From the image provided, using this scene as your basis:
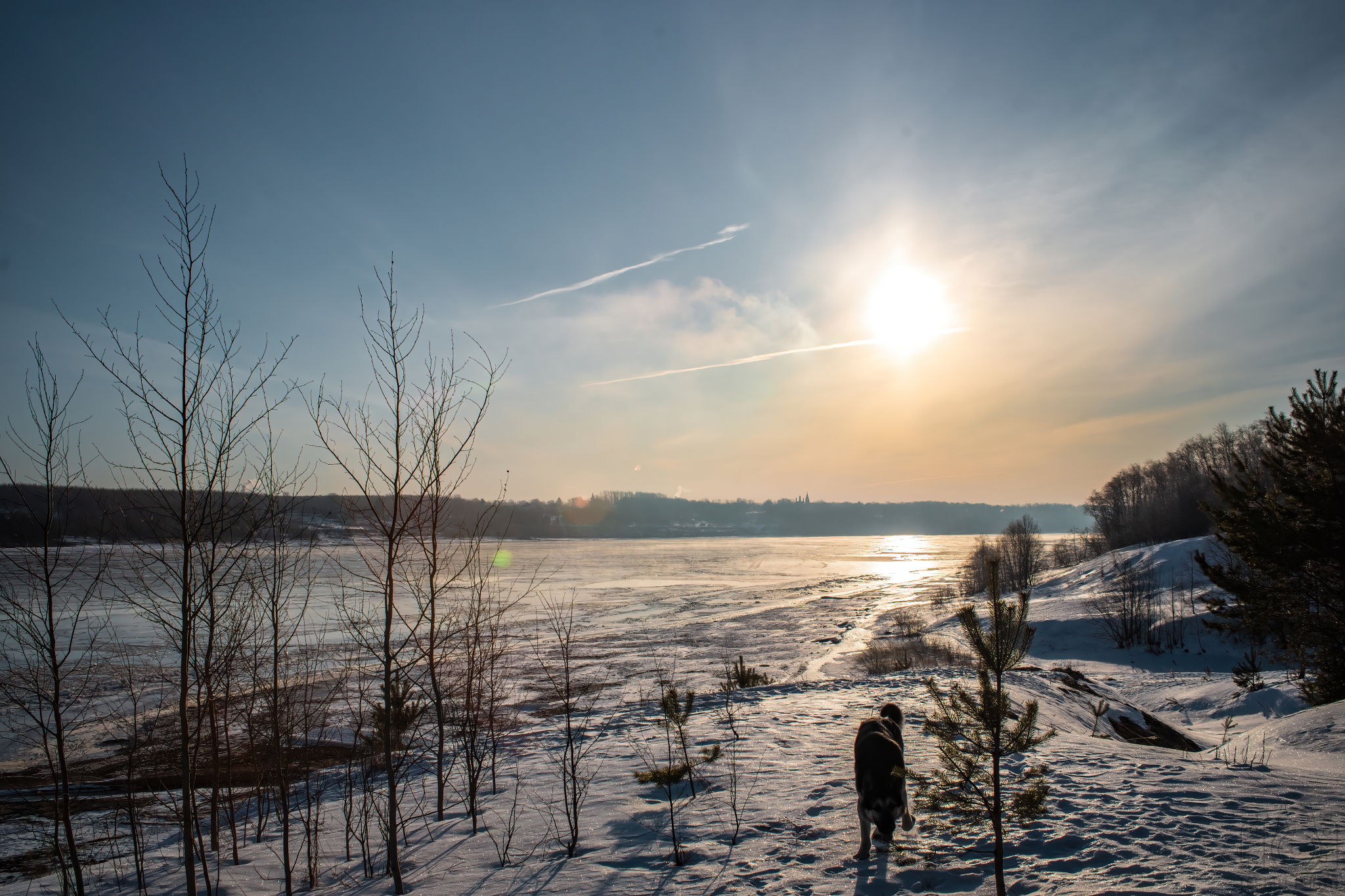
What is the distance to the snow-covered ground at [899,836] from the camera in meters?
4.24

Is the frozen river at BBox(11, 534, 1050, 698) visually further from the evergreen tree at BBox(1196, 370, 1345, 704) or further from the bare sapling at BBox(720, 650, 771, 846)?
the evergreen tree at BBox(1196, 370, 1345, 704)

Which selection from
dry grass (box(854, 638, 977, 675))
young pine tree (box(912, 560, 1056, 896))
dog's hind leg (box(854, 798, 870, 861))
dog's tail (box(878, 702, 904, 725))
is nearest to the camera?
young pine tree (box(912, 560, 1056, 896))

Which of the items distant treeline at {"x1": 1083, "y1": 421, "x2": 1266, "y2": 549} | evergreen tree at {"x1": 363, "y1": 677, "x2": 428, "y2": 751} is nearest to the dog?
evergreen tree at {"x1": 363, "y1": 677, "x2": 428, "y2": 751}

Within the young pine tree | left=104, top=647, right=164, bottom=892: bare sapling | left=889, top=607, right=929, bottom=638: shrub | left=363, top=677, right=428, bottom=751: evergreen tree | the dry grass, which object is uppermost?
the young pine tree

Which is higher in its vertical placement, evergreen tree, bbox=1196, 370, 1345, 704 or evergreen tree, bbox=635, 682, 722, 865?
evergreen tree, bbox=1196, 370, 1345, 704

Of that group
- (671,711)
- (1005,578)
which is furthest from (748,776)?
(1005,578)

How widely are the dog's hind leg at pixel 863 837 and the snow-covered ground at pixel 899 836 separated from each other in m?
0.07

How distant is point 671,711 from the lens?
586 centimetres

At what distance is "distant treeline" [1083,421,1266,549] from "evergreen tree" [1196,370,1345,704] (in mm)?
35498

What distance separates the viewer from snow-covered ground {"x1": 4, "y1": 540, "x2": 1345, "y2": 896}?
4238 millimetres

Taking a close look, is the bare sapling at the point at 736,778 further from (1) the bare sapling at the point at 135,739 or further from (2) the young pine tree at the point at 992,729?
(1) the bare sapling at the point at 135,739

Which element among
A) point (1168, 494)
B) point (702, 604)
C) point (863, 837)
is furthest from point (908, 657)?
point (1168, 494)

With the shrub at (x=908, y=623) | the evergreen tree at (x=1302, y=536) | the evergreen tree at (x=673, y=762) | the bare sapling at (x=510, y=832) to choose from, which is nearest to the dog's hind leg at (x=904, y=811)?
the evergreen tree at (x=673, y=762)

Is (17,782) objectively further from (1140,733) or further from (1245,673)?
(1245,673)
